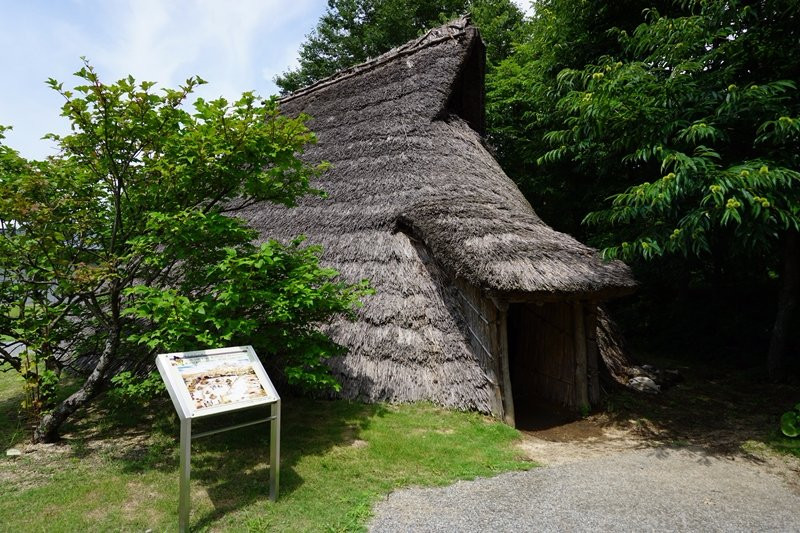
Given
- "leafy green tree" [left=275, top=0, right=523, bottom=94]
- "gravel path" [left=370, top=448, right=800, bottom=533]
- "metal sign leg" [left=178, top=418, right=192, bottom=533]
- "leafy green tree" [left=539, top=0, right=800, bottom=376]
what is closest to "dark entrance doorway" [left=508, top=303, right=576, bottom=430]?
"gravel path" [left=370, top=448, right=800, bottom=533]

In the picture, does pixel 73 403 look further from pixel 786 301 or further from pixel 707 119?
pixel 786 301

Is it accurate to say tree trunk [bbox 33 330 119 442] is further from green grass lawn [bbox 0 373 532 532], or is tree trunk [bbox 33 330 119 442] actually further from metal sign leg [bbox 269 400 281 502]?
metal sign leg [bbox 269 400 281 502]

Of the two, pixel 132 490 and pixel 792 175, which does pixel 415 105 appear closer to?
pixel 792 175

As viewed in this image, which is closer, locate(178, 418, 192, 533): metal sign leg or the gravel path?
locate(178, 418, 192, 533): metal sign leg

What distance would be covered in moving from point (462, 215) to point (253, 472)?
396cm

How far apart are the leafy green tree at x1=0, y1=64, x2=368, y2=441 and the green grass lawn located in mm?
663

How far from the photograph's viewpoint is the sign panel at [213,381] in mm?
3100

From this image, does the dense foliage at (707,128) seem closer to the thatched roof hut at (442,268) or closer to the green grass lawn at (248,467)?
the thatched roof hut at (442,268)

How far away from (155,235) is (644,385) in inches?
293

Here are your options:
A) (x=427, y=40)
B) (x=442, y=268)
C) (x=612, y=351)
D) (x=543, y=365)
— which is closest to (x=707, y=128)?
(x=442, y=268)

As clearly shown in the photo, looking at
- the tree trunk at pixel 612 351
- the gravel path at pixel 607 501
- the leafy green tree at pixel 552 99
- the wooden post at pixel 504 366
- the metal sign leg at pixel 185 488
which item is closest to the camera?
the metal sign leg at pixel 185 488

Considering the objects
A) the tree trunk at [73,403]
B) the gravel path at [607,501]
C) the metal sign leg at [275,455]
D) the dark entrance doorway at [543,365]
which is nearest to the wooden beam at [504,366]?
the dark entrance doorway at [543,365]

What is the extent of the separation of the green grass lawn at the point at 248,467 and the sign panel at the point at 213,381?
0.88 meters

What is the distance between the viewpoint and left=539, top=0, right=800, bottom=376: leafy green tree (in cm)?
441
